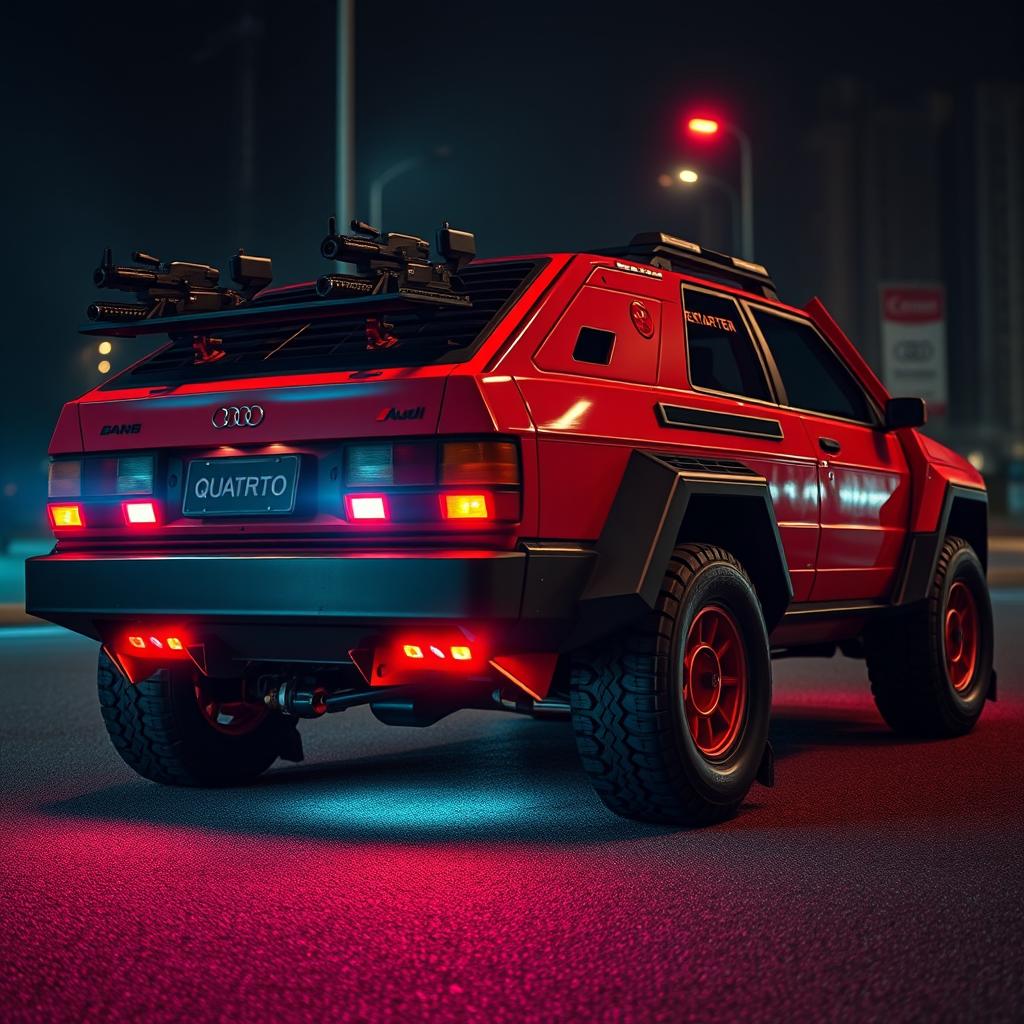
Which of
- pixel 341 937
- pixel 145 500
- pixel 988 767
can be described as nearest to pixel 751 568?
pixel 988 767

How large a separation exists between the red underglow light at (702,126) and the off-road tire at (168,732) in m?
19.4

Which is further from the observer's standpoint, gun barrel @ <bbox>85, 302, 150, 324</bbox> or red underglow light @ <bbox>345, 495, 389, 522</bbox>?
gun barrel @ <bbox>85, 302, 150, 324</bbox>

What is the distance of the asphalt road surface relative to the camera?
3732 millimetres

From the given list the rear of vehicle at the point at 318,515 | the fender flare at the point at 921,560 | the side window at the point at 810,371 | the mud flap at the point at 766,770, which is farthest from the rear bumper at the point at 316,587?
the fender flare at the point at 921,560

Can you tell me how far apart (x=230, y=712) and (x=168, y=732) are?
1.07 ft

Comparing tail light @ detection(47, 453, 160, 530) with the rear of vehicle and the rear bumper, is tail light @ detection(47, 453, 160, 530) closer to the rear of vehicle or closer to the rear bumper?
the rear of vehicle

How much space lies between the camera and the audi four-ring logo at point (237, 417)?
569cm

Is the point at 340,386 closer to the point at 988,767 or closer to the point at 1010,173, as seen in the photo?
the point at 988,767

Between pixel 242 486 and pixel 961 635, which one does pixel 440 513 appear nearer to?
pixel 242 486

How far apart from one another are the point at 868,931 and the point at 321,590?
2.07 meters

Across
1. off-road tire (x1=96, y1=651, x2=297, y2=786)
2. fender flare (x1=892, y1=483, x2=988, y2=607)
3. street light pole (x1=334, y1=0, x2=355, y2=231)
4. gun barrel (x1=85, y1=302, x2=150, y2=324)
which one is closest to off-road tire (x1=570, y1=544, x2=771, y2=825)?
off-road tire (x1=96, y1=651, x2=297, y2=786)

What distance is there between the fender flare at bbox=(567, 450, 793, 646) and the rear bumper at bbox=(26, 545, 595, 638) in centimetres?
9

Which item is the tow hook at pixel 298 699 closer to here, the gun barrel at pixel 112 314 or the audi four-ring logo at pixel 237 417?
the audi four-ring logo at pixel 237 417

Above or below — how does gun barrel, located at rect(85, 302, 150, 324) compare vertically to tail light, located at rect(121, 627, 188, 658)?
above
